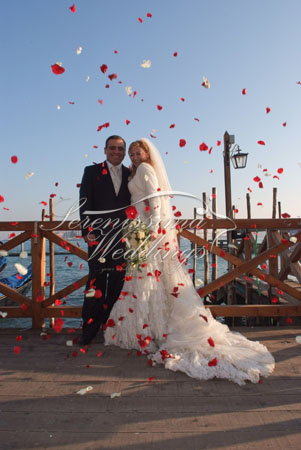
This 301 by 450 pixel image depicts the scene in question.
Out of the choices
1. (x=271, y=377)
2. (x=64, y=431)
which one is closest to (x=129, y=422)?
(x=64, y=431)

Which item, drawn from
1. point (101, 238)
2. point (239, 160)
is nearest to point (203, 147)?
point (101, 238)

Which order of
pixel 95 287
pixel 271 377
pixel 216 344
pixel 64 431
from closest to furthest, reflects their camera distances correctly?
pixel 64 431 → pixel 271 377 → pixel 216 344 → pixel 95 287

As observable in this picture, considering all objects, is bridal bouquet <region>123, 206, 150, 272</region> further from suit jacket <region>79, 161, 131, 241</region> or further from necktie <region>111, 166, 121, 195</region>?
necktie <region>111, 166, 121, 195</region>

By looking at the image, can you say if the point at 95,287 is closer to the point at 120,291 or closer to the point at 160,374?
the point at 120,291

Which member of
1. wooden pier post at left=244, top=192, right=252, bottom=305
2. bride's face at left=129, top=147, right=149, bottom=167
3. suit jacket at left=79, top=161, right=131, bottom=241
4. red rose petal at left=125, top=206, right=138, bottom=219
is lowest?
wooden pier post at left=244, top=192, right=252, bottom=305

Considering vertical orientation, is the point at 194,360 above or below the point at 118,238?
Answer: below

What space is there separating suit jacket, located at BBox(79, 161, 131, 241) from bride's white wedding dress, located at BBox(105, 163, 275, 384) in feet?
0.45

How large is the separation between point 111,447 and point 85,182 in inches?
99.8

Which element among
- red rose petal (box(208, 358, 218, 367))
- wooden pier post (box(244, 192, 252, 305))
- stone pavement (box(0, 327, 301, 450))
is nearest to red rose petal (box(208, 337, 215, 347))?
red rose petal (box(208, 358, 218, 367))

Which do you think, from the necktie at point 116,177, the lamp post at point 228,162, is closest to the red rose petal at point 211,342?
the necktie at point 116,177

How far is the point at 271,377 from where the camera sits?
2695 mm

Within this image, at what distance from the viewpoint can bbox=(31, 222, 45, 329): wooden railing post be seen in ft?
13.5

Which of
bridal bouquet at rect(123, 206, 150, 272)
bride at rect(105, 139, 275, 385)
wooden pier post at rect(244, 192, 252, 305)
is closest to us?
bride at rect(105, 139, 275, 385)

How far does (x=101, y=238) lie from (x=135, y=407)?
70.6 inches
